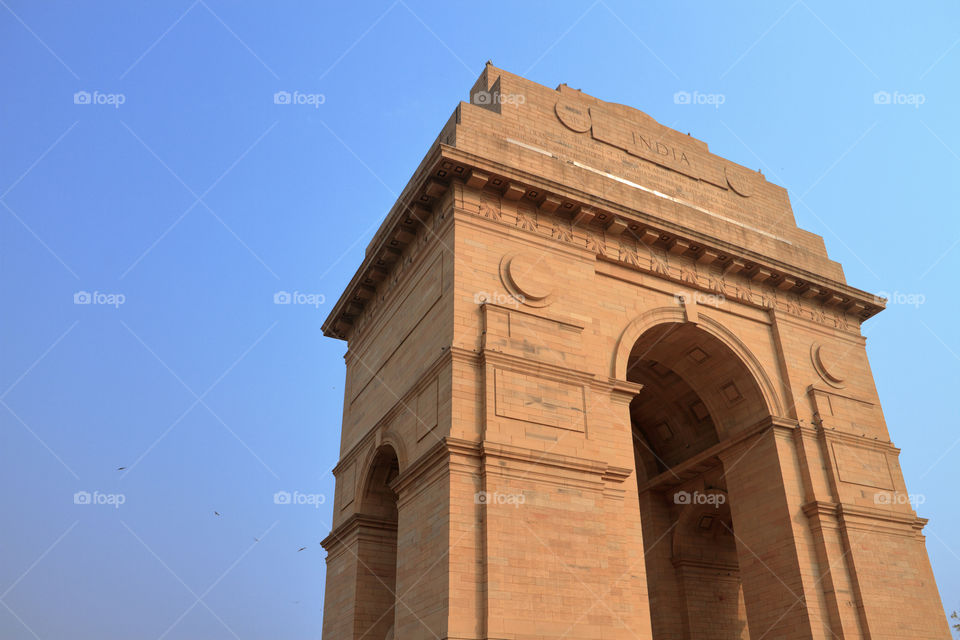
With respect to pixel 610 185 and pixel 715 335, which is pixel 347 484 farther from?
pixel 610 185

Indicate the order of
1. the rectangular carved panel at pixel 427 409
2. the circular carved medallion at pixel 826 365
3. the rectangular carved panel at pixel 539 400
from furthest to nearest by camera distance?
the circular carved medallion at pixel 826 365, the rectangular carved panel at pixel 427 409, the rectangular carved panel at pixel 539 400

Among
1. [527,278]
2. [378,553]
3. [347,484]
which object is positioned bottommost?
[378,553]

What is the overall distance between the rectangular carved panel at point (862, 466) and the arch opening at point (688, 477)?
2421 mm

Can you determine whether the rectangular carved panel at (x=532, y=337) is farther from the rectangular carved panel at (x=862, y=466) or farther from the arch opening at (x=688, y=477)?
the rectangular carved panel at (x=862, y=466)

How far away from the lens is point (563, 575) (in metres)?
13.7

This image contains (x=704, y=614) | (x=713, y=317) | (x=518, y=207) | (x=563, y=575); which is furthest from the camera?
(x=704, y=614)

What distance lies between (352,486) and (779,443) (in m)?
10.9

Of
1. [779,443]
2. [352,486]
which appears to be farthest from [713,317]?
[352,486]

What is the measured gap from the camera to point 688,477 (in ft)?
74.3

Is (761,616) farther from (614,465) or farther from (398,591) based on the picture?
(398,591)

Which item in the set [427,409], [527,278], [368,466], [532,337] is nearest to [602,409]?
[532,337]

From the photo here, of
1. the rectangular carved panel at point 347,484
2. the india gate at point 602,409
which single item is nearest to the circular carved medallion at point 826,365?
the india gate at point 602,409

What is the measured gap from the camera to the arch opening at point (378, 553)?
1766cm

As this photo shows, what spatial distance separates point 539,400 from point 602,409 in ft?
5.32
